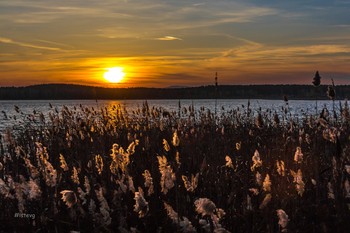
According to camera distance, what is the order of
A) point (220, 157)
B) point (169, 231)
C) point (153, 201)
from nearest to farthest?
point (169, 231) < point (153, 201) < point (220, 157)

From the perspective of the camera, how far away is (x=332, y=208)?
18.8 ft

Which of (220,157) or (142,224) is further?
(220,157)

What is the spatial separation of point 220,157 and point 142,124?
663 centimetres

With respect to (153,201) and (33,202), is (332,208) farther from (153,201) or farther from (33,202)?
(33,202)

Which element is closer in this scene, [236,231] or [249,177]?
[236,231]

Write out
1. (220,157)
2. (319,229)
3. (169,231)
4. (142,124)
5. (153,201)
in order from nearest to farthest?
(319,229) → (169,231) → (153,201) → (220,157) → (142,124)

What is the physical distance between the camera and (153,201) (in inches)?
240

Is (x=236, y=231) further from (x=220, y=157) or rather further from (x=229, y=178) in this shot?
(x=220, y=157)

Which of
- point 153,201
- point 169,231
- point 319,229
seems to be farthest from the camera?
point 153,201

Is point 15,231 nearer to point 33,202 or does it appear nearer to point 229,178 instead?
point 33,202

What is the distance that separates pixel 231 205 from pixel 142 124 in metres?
9.43

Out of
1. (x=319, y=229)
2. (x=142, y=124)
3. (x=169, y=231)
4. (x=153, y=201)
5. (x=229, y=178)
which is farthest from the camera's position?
(x=142, y=124)

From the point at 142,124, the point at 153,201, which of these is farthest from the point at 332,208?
the point at 142,124

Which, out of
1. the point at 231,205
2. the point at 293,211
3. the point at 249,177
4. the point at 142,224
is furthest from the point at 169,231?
the point at 249,177
